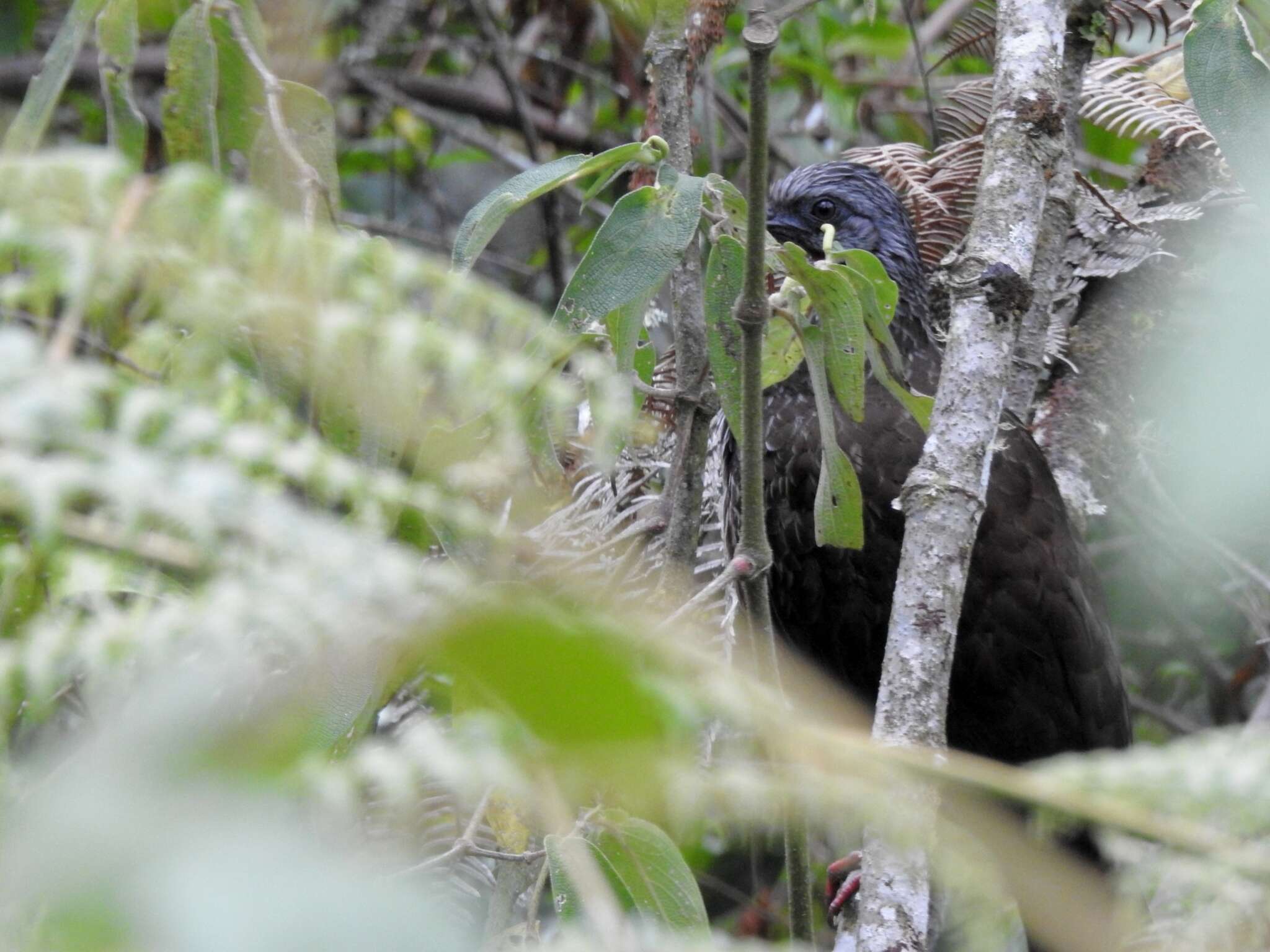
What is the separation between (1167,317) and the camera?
9.98ft

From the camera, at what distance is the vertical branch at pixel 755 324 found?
4.93 feet

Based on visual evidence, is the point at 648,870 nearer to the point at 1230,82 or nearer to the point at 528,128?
the point at 1230,82

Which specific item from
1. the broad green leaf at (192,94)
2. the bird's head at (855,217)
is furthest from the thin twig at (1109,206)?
the broad green leaf at (192,94)

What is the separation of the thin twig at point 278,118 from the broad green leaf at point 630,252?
325 millimetres

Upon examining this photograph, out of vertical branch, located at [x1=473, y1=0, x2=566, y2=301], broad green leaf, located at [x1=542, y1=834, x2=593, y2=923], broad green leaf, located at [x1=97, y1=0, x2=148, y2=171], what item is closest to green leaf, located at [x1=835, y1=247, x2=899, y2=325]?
broad green leaf, located at [x1=542, y1=834, x2=593, y2=923]

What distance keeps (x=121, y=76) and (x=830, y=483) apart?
3.67ft

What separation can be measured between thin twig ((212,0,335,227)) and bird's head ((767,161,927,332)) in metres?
1.73

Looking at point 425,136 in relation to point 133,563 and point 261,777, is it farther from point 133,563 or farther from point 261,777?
point 261,777

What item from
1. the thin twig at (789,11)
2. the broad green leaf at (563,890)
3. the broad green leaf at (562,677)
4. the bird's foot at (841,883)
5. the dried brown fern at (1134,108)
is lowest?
the bird's foot at (841,883)

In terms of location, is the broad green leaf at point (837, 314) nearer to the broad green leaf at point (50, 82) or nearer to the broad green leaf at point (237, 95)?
the broad green leaf at point (237, 95)

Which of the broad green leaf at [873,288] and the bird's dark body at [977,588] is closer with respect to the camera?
the broad green leaf at [873,288]

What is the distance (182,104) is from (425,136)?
3.82 m

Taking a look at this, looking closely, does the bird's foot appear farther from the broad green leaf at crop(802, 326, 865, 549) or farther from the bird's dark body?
the broad green leaf at crop(802, 326, 865, 549)

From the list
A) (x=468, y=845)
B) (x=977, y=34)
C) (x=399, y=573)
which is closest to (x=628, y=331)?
(x=468, y=845)
